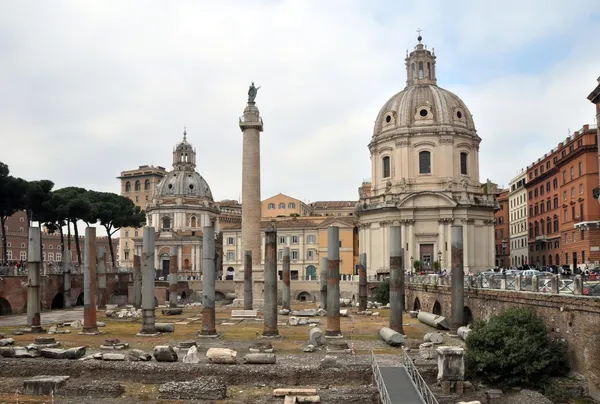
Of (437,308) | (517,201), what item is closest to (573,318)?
(437,308)

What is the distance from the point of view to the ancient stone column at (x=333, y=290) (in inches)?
1088

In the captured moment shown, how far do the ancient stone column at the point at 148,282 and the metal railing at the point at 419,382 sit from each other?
12.3 metres

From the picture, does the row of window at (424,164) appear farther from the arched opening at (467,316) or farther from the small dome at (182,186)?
the small dome at (182,186)

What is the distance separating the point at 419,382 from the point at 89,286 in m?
19.0

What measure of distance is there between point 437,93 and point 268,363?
49.4m

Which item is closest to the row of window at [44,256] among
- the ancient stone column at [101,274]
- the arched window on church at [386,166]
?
the ancient stone column at [101,274]

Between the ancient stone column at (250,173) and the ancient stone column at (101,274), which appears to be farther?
the ancient stone column at (101,274)

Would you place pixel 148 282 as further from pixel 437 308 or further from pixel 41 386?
pixel 437 308

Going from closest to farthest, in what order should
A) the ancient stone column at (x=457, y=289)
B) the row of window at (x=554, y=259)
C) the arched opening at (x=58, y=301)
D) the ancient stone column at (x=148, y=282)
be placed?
the ancient stone column at (x=457, y=289)
the ancient stone column at (x=148, y=282)
the arched opening at (x=58, y=301)
the row of window at (x=554, y=259)

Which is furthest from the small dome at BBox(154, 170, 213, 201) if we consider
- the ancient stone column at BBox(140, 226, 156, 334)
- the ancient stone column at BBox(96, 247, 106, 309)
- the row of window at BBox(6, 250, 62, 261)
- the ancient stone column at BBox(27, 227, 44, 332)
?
the ancient stone column at BBox(140, 226, 156, 334)

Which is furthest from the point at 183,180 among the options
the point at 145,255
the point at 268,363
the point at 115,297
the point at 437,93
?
the point at 268,363

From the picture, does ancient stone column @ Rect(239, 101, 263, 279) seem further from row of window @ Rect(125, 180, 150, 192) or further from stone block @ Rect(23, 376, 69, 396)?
row of window @ Rect(125, 180, 150, 192)

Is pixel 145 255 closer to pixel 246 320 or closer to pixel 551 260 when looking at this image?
pixel 246 320

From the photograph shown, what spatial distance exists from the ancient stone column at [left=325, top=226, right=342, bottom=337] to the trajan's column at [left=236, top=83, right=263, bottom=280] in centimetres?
1784
